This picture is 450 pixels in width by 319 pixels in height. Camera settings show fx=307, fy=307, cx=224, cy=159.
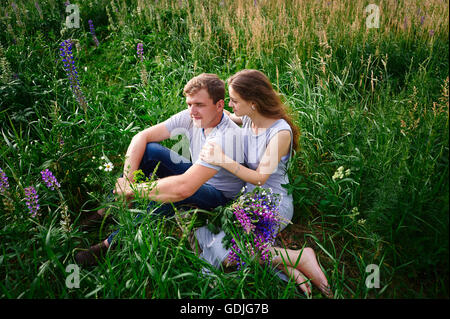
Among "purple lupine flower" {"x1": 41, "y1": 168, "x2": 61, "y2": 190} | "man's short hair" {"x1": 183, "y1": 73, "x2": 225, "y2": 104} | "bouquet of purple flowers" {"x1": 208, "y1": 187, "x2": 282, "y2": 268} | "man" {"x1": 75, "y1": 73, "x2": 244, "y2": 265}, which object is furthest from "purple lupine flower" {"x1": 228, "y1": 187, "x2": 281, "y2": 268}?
"purple lupine flower" {"x1": 41, "y1": 168, "x2": 61, "y2": 190}

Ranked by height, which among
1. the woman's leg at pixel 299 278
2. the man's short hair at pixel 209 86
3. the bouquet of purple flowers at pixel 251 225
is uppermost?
the man's short hair at pixel 209 86

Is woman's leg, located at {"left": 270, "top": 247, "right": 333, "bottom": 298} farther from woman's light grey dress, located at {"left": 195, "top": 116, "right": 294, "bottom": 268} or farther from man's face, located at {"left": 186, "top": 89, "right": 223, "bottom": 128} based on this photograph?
man's face, located at {"left": 186, "top": 89, "right": 223, "bottom": 128}

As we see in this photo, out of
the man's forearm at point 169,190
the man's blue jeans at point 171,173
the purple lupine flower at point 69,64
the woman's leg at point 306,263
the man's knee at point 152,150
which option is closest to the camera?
the woman's leg at point 306,263

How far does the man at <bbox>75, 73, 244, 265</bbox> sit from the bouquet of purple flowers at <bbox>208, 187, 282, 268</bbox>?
28 centimetres

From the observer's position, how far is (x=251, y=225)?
6.50ft

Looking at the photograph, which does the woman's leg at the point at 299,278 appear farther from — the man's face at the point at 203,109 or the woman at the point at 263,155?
the man's face at the point at 203,109

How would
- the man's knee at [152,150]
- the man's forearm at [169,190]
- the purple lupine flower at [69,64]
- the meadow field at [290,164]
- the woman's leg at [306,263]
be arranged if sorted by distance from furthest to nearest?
the man's knee at [152,150], the purple lupine flower at [69,64], the man's forearm at [169,190], the woman's leg at [306,263], the meadow field at [290,164]

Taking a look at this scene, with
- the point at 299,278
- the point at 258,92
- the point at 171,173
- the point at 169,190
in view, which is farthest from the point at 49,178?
the point at 299,278

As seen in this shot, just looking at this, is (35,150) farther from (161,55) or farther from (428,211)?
(428,211)

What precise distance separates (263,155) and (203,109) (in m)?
0.60

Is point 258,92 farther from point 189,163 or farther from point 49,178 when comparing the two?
point 49,178

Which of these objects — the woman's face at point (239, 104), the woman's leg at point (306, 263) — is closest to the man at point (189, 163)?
the woman's face at point (239, 104)

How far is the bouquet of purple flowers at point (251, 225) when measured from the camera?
199cm

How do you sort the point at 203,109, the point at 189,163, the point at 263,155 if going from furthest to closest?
1. the point at 189,163
2. the point at 203,109
3. the point at 263,155
